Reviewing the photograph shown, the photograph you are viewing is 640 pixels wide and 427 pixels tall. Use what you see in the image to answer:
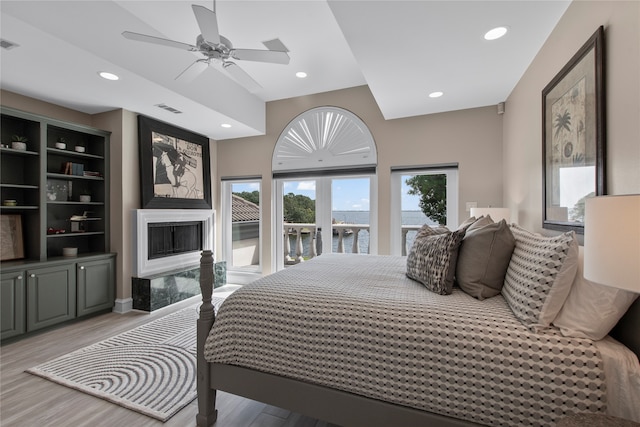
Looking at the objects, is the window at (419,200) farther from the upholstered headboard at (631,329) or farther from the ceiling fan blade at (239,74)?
the upholstered headboard at (631,329)

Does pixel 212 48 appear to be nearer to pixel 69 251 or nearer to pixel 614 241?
pixel 614 241

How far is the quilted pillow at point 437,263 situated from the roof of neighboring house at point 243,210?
134 inches

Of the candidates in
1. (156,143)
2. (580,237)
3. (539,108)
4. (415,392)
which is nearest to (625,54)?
(580,237)

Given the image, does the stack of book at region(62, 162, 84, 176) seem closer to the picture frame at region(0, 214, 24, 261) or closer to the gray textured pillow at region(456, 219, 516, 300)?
the picture frame at region(0, 214, 24, 261)

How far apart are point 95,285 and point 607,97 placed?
15.8 feet

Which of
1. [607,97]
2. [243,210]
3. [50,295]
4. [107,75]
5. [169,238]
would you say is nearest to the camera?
[607,97]

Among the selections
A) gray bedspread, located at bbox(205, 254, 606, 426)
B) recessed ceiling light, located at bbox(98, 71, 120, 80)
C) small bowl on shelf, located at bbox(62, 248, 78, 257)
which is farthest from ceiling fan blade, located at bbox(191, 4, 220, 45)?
small bowl on shelf, located at bbox(62, 248, 78, 257)

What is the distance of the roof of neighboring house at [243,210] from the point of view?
490 cm

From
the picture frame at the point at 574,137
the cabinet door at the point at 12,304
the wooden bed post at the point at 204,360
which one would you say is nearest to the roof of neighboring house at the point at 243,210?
the cabinet door at the point at 12,304

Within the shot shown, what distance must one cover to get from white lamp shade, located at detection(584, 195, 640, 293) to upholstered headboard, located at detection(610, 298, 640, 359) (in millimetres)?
458

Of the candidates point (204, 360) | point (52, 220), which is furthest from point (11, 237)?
point (204, 360)

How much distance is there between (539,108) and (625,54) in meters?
1.12

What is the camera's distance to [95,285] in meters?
3.43

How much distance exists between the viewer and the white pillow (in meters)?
1.09
